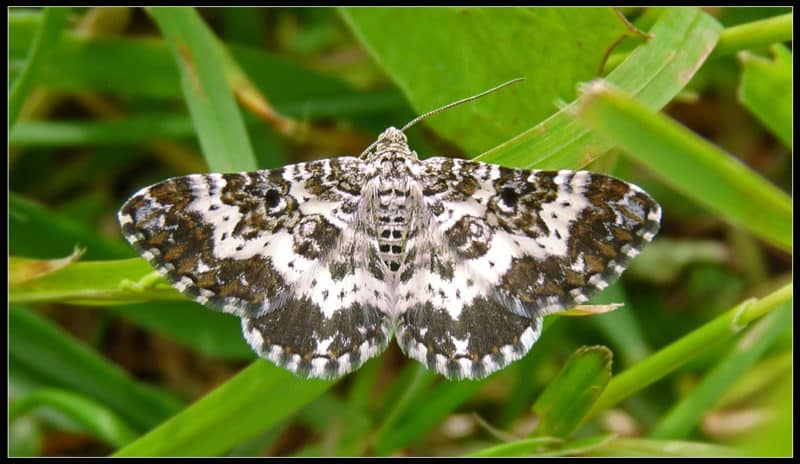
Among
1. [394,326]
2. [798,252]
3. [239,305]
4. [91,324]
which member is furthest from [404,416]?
[91,324]

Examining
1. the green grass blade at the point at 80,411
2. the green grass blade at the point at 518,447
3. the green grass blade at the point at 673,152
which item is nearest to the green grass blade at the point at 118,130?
the green grass blade at the point at 80,411

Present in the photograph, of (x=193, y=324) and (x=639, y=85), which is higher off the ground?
(x=639, y=85)

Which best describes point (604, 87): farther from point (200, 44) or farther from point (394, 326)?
point (200, 44)

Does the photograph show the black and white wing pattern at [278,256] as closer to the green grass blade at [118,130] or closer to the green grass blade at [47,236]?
the green grass blade at [47,236]

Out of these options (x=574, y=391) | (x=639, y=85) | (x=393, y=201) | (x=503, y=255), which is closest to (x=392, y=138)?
(x=393, y=201)

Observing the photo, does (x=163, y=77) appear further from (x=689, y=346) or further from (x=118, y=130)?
(x=689, y=346)

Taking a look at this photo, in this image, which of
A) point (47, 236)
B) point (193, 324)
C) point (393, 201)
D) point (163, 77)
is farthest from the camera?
point (163, 77)
